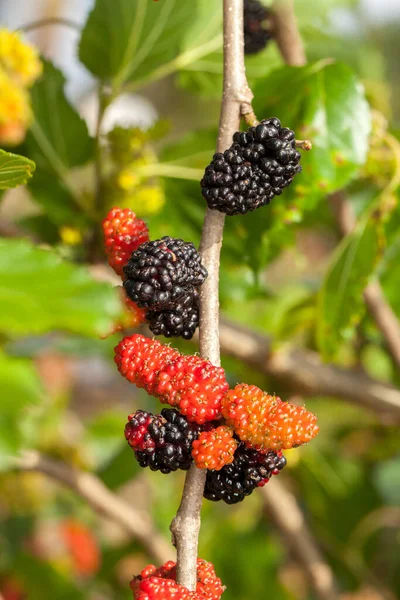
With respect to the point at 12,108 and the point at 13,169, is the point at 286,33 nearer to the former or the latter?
the point at 12,108

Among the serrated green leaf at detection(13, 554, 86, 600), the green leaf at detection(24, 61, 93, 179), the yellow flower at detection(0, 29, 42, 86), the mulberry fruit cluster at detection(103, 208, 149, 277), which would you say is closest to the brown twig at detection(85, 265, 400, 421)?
the green leaf at detection(24, 61, 93, 179)

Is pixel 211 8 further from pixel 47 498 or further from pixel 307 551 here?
pixel 47 498

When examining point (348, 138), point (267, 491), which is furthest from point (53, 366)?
point (348, 138)

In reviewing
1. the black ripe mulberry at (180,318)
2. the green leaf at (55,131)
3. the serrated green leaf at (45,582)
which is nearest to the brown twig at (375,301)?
the green leaf at (55,131)

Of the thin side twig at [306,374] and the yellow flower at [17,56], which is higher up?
the yellow flower at [17,56]

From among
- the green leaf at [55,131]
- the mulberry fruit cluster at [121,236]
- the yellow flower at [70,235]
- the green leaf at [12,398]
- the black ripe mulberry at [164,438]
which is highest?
the green leaf at [55,131]

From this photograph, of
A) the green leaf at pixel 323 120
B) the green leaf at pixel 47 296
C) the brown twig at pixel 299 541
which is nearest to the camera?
the green leaf at pixel 47 296

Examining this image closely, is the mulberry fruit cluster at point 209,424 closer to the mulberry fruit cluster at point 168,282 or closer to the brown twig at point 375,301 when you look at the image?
the mulberry fruit cluster at point 168,282
